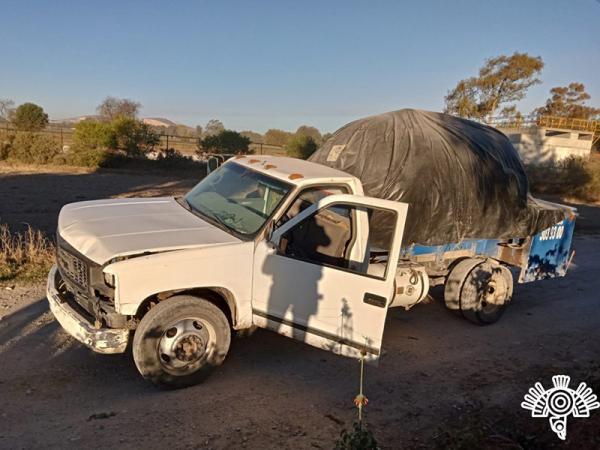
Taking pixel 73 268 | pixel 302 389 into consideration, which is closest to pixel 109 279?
pixel 73 268

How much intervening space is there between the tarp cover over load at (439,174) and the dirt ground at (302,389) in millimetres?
1364

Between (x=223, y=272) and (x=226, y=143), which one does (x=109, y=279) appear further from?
(x=226, y=143)

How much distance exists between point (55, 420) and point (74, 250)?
1350 millimetres

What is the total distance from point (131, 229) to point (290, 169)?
177cm

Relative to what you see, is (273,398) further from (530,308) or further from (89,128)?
(89,128)

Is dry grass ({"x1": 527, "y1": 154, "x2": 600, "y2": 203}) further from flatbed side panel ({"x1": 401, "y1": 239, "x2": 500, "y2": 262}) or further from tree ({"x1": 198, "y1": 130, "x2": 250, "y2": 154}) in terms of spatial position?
flatbed side panel ({"x1": 401, "y1": 239, "x2": 500, "y2": 262})

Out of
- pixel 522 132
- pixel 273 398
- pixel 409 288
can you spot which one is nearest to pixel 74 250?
pixel 273 398

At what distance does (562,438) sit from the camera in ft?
10.2

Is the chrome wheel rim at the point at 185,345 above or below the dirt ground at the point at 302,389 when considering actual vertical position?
above

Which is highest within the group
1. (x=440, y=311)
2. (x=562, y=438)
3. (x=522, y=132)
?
(x=522, y=132)

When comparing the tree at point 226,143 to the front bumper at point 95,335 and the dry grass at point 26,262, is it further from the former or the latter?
the front bumper at point 95,335

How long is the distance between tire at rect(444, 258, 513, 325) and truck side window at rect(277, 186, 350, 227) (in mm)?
2273

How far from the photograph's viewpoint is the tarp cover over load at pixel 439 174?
562 centimetres

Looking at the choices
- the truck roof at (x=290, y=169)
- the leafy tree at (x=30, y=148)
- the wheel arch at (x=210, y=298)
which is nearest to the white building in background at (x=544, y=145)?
the leafy tree at (x=30, y=148)
